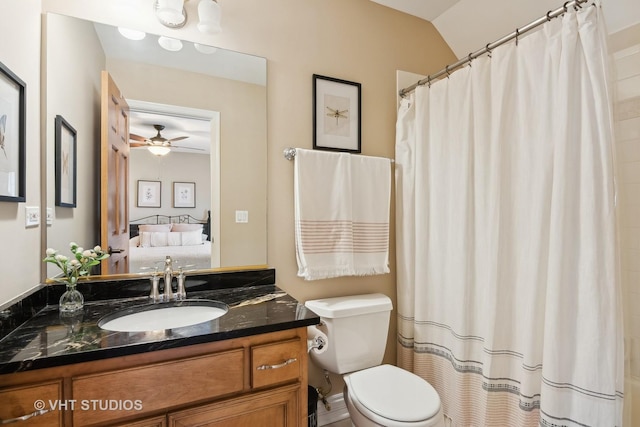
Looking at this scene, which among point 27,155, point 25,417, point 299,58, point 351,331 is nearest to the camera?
point 25,417

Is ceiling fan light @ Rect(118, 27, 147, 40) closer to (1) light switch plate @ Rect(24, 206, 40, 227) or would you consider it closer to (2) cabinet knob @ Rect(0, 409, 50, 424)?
(1) light switch plate @ Rect(24, 206, 40, 227)

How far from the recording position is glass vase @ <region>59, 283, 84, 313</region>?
1258mm

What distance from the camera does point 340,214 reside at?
1901 millimetres

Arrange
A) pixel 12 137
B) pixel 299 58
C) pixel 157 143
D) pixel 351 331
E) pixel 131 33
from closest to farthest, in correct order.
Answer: pixel 12 137 → pixel 131 33 → pixel 157 143 → pixel 351 331 → pixel 299 58

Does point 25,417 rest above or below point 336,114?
below

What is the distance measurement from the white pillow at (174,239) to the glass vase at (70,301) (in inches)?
17.1

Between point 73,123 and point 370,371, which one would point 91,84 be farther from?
point 370,371

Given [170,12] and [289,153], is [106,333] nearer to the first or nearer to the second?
[289,153]

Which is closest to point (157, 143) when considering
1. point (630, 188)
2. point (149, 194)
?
point (149, 194)

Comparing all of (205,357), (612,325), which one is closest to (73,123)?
(205,357)

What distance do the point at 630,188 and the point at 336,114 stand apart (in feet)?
4.94

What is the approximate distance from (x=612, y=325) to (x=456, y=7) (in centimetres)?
199

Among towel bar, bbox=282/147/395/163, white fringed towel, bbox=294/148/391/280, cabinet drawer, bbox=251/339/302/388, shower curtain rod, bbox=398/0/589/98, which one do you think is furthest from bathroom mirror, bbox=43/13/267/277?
shower curtain rod, bbox=398/0/589/98

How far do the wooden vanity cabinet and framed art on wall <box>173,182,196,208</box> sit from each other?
0.82 meters
